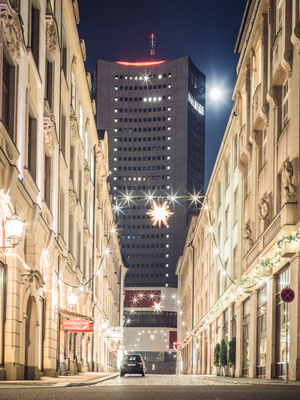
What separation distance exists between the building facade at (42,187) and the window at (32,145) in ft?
0.11

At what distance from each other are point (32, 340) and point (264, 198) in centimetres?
1161

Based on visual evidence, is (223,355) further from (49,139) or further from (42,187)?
(49,139)

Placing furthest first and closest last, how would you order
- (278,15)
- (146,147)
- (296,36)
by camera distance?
(146,147), (278,15), (296,36)

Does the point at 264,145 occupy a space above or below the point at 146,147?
below

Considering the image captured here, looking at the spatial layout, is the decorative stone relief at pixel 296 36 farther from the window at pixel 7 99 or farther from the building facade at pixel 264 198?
the window at pixel 7 99

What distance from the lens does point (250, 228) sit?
31.8m

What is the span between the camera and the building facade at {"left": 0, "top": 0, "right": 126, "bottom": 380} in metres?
17.2

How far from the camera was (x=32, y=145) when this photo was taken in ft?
70.5

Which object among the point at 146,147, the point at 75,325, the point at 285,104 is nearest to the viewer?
the point at 285,104

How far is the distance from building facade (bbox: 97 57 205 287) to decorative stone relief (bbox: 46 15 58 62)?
15966 centimetres

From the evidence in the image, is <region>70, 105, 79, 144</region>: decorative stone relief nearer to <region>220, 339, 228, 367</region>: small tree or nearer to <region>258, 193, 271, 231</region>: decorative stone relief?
<region>258, 193, 271, 231</region>: decorative stone relief

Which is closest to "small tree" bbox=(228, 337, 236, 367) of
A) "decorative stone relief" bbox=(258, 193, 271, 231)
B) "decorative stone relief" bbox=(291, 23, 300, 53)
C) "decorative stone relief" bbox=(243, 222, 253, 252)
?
"decorative stone relief" bbox=(243, 222, 253, 252)

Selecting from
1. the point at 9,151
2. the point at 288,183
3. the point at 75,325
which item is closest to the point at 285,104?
the point at 288,183

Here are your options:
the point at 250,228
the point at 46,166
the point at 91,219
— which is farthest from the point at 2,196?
the point at 91,219
